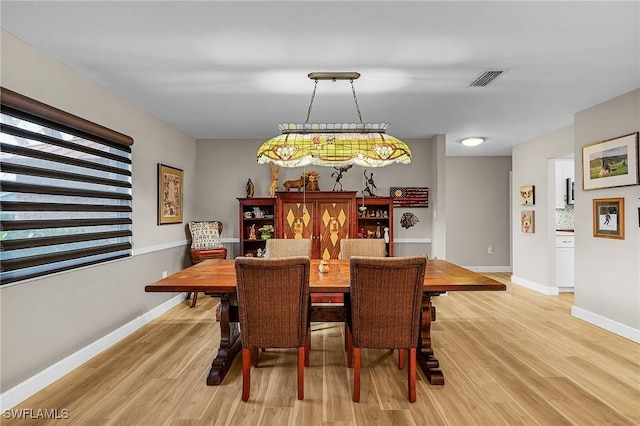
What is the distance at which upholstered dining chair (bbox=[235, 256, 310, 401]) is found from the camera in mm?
2344

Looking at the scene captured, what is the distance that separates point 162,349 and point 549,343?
3460mm

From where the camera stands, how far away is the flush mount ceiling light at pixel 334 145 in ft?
10.1

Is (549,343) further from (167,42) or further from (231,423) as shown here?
(167,42)

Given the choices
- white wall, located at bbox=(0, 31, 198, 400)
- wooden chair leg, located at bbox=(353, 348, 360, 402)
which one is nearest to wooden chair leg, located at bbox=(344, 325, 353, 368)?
wooden chair leg, located at bbox=(353, 348, 360, 402)

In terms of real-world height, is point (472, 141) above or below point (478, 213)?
above

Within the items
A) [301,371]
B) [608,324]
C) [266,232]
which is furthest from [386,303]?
[266,232]

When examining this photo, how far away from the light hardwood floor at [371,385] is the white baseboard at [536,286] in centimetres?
169

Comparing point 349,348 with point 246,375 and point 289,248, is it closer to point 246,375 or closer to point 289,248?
point 246,375

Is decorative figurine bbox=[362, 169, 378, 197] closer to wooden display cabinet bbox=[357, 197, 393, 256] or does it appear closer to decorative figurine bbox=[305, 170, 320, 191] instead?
wooden display cabinet bbox=[357, 197, 393, 256]

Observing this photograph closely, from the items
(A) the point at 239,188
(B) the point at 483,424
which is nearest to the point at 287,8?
(B) the point at 483,424

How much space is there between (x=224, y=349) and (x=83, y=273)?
133 centimetres

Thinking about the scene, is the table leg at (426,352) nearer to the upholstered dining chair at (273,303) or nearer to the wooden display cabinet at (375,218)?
the upholstered dining chair at (273,303)

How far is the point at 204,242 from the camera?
530 cm

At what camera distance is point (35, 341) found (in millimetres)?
2617
